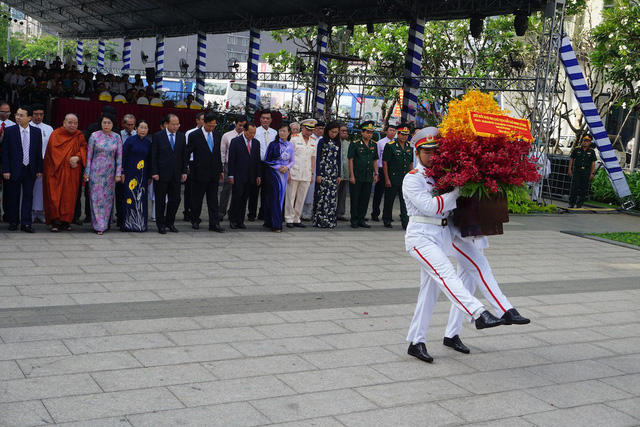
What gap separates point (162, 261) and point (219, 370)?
3797 millimetres

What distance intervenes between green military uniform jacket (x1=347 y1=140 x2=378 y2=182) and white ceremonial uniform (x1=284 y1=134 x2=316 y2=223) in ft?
2.62

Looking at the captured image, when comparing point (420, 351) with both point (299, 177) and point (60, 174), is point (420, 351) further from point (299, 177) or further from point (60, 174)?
point (299, 177)

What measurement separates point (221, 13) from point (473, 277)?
979 inches

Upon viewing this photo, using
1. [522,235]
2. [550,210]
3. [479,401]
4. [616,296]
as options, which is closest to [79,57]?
[550,210]

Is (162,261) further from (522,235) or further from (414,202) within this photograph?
(522,235)

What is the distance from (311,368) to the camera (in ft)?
17.7

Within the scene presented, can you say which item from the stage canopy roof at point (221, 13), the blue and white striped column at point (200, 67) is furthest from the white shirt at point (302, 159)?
the blue and white striped column at point (200, 67)

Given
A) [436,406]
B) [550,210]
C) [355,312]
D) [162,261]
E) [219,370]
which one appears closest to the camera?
[436,406]

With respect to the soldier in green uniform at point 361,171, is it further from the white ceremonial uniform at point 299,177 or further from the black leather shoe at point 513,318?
the black leather shoe at point 513,318

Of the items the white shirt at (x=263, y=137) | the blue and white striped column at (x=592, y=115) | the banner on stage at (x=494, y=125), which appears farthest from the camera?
the blue and white striped column at (x=592, y=115)

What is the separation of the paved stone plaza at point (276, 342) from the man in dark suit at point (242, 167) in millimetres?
1498

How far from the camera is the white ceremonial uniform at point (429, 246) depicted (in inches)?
218

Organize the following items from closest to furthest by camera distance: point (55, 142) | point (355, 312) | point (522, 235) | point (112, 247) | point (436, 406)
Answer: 1. point (436, 406)
2. point (355, 312)
3. point (112, 247)
4. point (55, 142)
5. point (522, 235)

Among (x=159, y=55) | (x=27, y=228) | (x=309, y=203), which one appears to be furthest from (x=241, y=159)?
(x=159, y=55)
